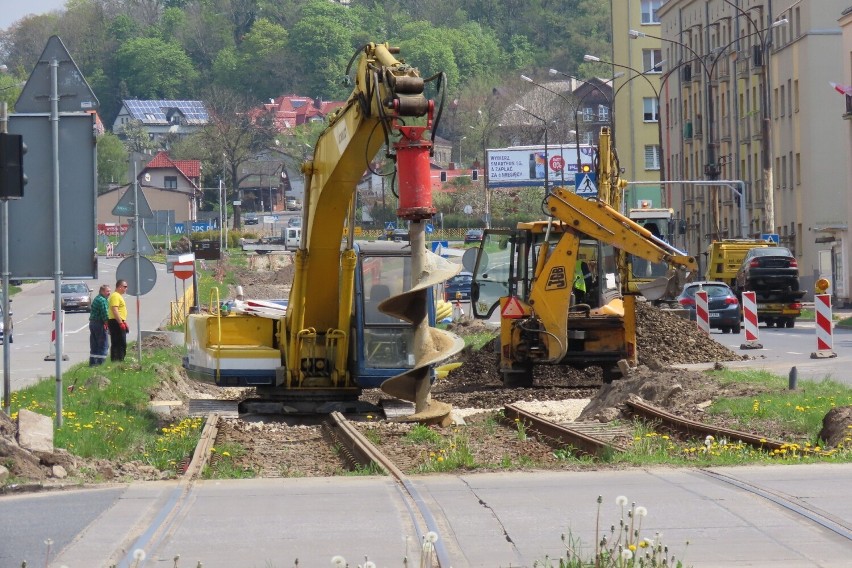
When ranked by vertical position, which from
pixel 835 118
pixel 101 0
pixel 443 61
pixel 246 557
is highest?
pixel 101 0

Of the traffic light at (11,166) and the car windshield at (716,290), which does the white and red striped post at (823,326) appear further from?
the traffic light at (11,166)

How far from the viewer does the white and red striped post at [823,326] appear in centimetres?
2583

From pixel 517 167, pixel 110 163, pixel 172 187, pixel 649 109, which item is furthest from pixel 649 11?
pixel 110 163

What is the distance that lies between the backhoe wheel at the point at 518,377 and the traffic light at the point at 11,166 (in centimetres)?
1140

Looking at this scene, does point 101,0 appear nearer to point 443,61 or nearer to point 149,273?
point 443,61

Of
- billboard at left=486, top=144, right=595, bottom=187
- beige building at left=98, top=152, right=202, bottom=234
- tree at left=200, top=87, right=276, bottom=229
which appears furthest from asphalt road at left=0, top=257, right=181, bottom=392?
beige building at left=98, top=152, right=202, bottom=234

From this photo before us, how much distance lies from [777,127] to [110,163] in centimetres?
8602

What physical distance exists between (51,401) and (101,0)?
17755 centimetres

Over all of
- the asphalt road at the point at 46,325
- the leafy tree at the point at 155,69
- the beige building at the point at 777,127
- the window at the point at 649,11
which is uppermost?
the leafy tree at the point at 155,69

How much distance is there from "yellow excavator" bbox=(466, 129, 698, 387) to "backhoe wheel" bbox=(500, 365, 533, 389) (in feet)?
0.05

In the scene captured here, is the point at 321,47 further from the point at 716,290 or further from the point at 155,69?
the point at 716,290

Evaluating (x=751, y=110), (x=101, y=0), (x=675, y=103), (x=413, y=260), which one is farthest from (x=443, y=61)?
(x=413, y=260)

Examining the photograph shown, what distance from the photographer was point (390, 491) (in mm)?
10859

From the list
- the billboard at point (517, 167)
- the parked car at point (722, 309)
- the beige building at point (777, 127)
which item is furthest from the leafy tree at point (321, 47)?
the parked car at point (722, 309)
